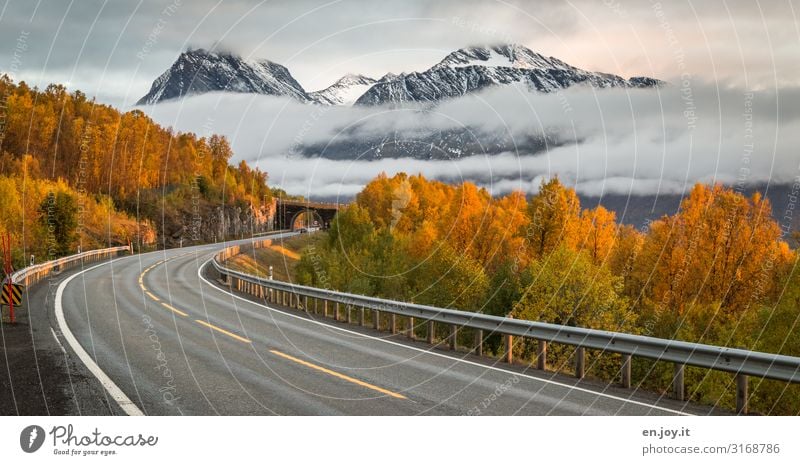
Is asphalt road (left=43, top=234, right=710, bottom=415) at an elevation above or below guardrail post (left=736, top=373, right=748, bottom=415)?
below

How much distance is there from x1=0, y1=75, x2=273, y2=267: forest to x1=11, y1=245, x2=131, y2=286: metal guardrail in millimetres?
2061

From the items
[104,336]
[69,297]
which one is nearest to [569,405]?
[104,336]

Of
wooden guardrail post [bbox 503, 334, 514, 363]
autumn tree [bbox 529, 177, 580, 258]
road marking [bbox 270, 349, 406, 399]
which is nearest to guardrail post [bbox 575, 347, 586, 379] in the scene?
wooden guardrail post [bbox 503, 334, 514, 363]

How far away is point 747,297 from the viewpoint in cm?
4709

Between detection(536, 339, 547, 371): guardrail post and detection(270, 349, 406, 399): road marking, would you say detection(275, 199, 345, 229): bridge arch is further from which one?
detection(536, 339, 547, 371): guardrail post

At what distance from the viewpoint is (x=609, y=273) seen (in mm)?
42438

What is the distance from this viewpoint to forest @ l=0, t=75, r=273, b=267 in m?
56.6

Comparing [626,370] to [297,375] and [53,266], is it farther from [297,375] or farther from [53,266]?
[53,266]

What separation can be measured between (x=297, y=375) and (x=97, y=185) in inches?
3861

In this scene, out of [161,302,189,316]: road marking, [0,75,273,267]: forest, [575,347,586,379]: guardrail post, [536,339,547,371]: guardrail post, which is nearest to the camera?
[575,347,586,379]: guardrail post

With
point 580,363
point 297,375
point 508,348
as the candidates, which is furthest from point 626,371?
point 297,375
